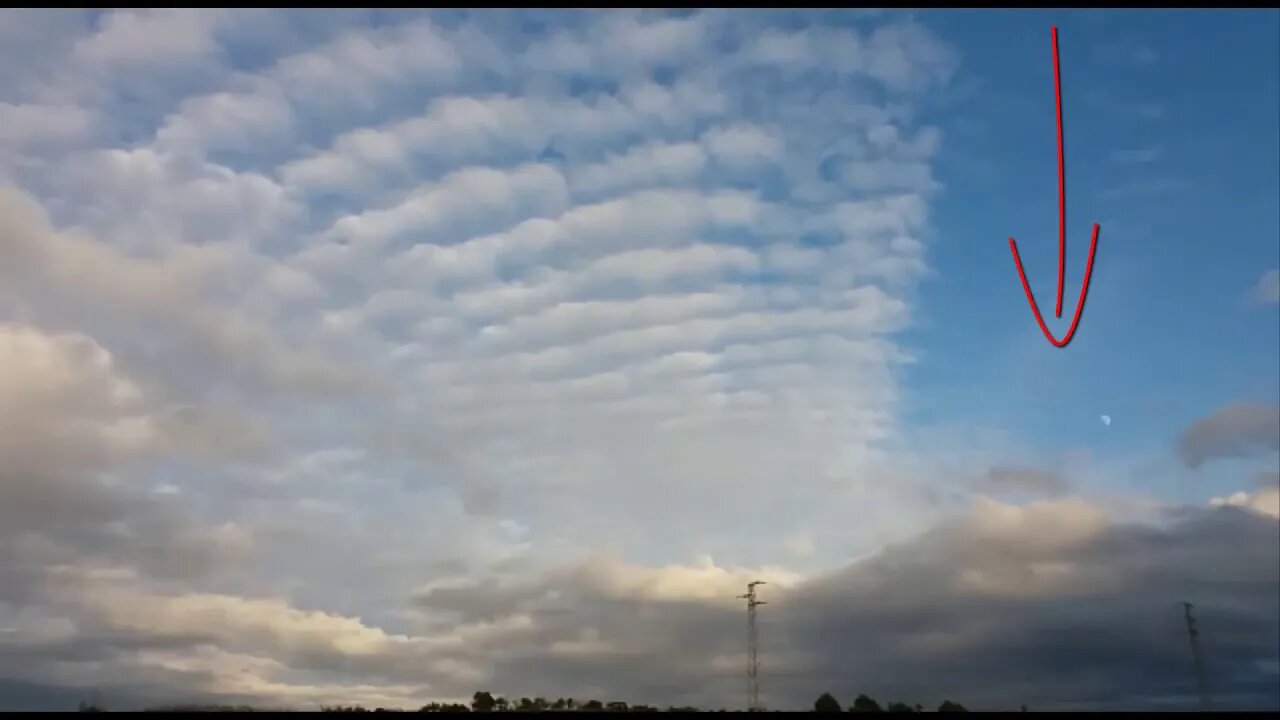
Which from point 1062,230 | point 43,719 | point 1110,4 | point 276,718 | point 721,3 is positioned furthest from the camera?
point 1062,230

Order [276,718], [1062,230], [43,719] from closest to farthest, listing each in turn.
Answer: [43,719], [276,718], [1062,230]

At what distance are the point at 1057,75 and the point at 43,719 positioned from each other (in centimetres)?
6506

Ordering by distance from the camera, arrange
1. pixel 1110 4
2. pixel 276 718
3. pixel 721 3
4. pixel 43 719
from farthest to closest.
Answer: pixel 276 718 < pixel 43 719 < pixel 1110 4 < pixel 721 3

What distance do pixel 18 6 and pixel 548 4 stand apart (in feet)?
72.2

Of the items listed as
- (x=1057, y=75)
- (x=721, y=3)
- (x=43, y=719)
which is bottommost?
(x=43, y=719)

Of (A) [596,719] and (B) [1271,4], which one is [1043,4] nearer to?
(B) [1271,4]

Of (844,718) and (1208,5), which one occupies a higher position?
(1208,5)

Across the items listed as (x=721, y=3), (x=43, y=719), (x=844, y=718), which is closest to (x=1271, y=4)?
(x=721, y=3)

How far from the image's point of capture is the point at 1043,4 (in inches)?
1563

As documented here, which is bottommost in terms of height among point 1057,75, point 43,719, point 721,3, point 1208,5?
point 43,719

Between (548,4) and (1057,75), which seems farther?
(1057,75)

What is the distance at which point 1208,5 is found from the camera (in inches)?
1697

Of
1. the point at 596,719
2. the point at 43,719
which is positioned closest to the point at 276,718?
the point at 43,719

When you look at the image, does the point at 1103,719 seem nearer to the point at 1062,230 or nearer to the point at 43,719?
the point at 1062,230
